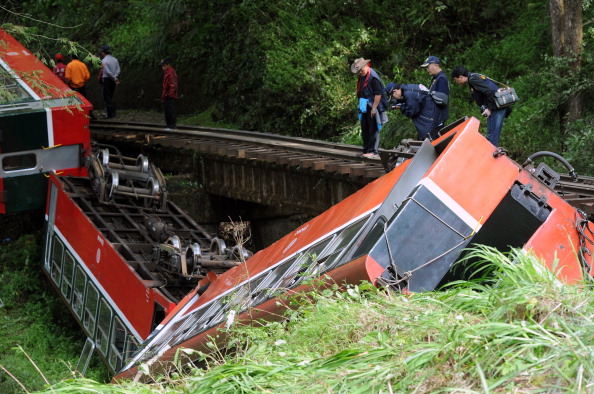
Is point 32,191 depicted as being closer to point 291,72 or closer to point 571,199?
point 291,72

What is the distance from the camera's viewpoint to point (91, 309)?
12.5m

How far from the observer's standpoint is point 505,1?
66.1 feet

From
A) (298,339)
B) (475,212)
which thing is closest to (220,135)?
(475,212)

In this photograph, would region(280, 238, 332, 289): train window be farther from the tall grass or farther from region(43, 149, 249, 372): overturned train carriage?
region(43, 149, 249, 372): overturned train carriage

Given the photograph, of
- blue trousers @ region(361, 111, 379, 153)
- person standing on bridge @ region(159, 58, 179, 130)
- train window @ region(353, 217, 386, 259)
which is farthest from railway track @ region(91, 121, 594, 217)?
train window @ region(353, 217, 386, 259)

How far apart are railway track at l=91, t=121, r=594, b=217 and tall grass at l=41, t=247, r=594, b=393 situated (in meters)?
3.22

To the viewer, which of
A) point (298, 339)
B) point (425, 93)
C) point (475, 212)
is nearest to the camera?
point (298, 339)

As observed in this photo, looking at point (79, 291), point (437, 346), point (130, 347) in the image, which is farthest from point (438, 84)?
point (437, 346)

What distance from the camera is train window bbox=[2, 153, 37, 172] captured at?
15.3 m

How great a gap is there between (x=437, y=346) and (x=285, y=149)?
11.9 meters

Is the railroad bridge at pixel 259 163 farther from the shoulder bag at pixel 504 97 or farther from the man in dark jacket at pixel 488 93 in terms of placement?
the shoulder bag at pixel 504 97

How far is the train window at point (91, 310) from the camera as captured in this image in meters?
12.4

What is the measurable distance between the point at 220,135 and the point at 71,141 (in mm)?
3627

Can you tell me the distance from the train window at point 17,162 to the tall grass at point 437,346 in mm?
11048
